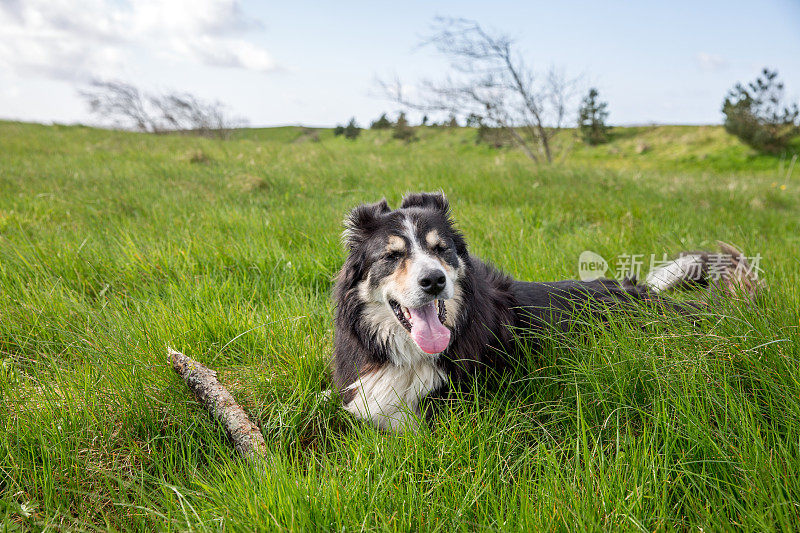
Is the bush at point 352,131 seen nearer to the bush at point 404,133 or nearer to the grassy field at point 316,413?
the bush at point 404,133

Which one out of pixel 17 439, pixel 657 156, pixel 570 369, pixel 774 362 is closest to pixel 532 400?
pixel 570 369

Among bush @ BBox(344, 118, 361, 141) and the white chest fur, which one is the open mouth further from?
bush @ BBox(344, 118, 361, 141)

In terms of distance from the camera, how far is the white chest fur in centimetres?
246

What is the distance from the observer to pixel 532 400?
2426 mm

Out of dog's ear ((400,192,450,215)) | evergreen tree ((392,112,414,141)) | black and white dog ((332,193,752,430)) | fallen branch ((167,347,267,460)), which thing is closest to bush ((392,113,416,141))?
evergreen tree ((392,112,414,141))

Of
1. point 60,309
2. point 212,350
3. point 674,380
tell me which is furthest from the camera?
point 60,309

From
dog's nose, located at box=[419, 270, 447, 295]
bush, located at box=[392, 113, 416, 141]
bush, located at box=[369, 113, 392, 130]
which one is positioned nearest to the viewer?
dog's nose, located at box=[419, 270, 447, 295]

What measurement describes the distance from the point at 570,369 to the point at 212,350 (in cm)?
223

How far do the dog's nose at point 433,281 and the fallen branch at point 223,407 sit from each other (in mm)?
1082

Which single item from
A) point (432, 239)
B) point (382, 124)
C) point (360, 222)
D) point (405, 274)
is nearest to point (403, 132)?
point (382, 124)

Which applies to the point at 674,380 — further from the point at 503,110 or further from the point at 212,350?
the point at 503,110

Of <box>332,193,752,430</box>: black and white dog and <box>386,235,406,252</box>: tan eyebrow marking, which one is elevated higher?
<box>386,235,406,252</box>: tan eyebrow marking

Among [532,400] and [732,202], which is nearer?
[532,400]

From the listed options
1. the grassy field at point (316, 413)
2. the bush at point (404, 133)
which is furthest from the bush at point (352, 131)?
the grassy field at point (316, 413)
